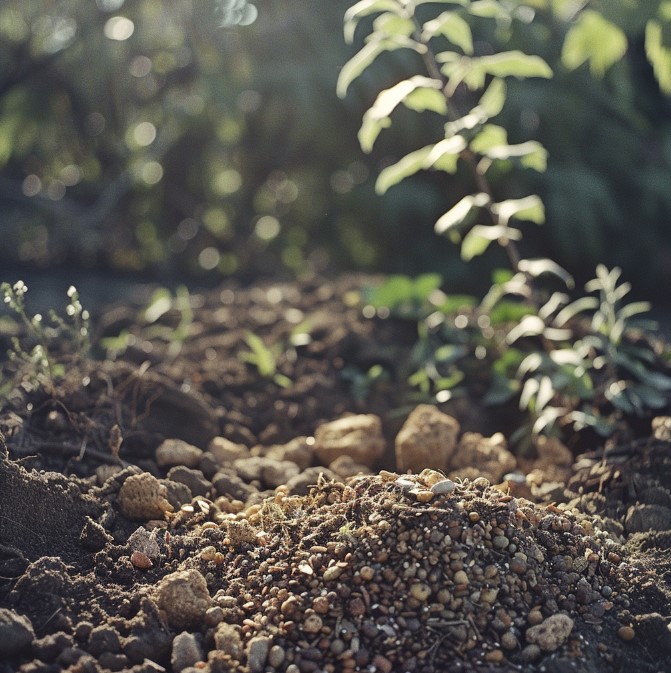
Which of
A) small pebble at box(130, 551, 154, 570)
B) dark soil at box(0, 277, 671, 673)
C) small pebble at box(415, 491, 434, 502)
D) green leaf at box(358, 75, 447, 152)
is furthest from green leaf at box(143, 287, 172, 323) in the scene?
small pebble at box(415, 491, 434, 502)

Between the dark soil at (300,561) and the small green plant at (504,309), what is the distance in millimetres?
238

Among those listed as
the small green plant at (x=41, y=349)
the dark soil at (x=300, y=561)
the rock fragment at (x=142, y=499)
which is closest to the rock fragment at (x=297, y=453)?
the dark soil at (x=300, y=561)

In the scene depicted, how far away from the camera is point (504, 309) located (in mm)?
3314

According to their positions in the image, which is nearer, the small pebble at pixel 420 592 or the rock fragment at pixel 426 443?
the small pebble at pixel 420 592

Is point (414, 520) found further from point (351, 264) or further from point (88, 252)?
point (88, 252)

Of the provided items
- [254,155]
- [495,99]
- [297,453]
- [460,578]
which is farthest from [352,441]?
[254,155]

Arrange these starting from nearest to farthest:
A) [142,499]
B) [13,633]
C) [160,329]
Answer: [13,633], [142,499], [160,329]

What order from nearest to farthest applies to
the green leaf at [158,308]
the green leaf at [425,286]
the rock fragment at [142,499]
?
1. the rock fragment at [142,499]
2. the green leaf at [425,286]
3. the green leaf at [158,308]

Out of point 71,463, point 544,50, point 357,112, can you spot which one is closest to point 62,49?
point 357,112

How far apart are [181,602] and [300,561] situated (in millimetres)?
284

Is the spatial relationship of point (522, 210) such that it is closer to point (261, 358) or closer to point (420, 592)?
point (261, 358)

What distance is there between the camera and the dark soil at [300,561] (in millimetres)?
1873

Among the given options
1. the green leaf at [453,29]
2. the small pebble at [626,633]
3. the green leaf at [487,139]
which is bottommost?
the small pebble at [626,633]

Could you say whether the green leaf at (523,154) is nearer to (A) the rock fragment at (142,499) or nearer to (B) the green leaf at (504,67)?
(B) the green leaf at (504,67)
